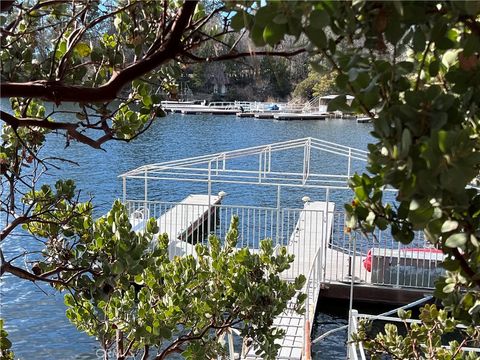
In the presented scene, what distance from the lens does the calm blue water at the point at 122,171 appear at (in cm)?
758

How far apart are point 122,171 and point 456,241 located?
55.6 ft

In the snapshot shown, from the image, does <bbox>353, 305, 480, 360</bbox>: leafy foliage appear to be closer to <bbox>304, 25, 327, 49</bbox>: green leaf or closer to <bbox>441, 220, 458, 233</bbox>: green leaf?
<bbox>441, 220, 458, 233</bbox>: green leaf

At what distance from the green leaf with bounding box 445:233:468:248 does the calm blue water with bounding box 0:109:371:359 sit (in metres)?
1.97

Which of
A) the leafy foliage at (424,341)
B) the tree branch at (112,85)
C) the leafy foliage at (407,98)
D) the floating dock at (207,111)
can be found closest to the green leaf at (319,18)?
the leafy foliage at (407,98)

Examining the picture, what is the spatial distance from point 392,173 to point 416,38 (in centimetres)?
20

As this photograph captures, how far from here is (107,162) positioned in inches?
730

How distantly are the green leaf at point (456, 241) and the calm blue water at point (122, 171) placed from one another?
1.97m

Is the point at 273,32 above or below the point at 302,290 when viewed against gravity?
above

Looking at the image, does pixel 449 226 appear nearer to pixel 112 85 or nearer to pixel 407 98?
pixel 407 98

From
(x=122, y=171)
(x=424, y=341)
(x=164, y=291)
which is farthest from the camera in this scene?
(x=122, y=171)

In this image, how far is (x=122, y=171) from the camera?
17375 mm

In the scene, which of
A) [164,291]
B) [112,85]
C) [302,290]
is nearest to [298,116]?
[302,290]

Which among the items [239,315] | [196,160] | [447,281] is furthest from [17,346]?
[447,281]

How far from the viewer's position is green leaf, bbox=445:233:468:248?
0.85 m
